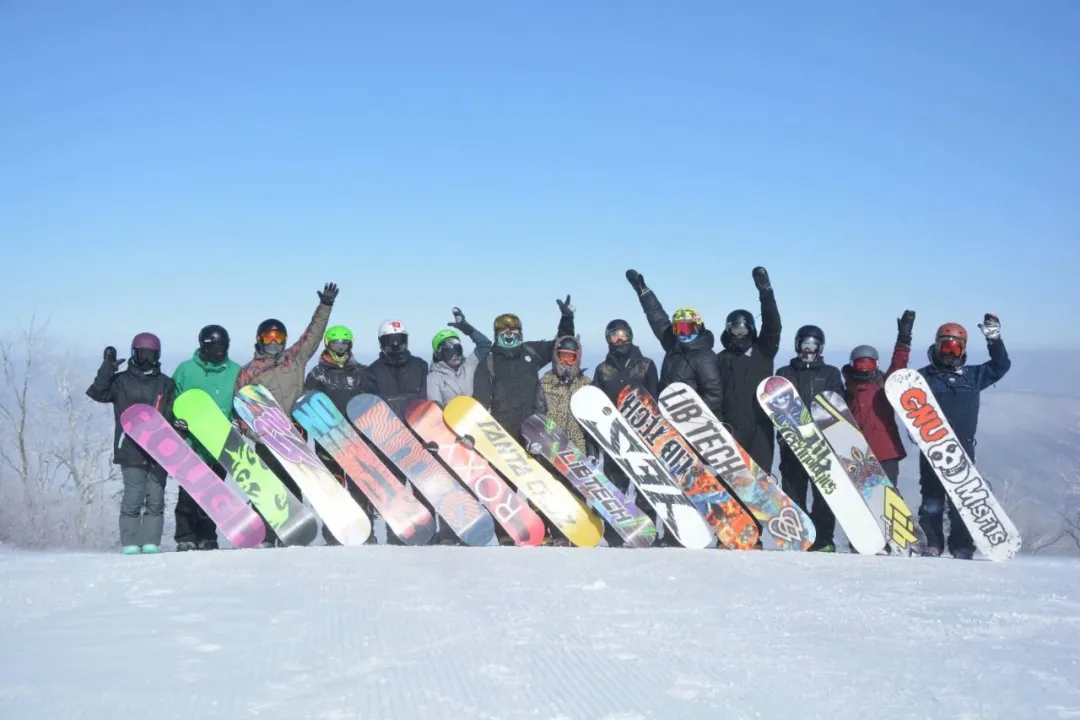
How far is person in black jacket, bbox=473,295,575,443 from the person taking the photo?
22.6ft

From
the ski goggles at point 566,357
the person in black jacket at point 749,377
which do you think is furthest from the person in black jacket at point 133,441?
the person in black jacket at point 749,377

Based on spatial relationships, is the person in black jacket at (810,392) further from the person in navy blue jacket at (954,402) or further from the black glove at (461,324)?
the black glove at (461,324)

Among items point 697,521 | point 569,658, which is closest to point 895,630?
point 569,658

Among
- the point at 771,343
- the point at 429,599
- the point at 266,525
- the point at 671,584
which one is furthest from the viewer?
the point at 771,343

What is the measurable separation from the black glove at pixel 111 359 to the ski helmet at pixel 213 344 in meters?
0.57

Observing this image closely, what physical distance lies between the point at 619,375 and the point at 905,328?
232cm

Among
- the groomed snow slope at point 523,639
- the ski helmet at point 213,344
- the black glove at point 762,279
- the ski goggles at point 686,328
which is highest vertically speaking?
the black glove at point 762,279

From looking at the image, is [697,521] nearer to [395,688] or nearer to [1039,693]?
[1039,693]

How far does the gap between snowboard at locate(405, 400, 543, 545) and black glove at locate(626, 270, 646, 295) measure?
84.6 inches

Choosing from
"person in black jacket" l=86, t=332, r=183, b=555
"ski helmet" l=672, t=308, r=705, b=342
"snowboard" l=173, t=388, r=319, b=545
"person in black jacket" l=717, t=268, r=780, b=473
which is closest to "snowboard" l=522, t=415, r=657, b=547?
"person in black jacket" l=717, t=268, r=780, b=473

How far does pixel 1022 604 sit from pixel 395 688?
11.1 ft

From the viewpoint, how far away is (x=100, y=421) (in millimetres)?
25656

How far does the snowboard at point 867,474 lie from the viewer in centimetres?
658

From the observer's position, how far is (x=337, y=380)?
22.1 feet
